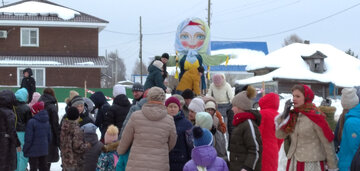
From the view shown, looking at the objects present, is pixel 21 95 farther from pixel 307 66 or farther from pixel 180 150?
pixel 307 66

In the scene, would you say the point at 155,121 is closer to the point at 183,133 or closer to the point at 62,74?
the point at 183,133

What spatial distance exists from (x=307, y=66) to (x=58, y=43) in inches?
899

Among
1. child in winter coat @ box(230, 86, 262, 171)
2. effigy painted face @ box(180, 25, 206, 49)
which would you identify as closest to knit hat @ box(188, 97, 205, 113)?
child in winter coat @ box(230, 86, 262, 171)

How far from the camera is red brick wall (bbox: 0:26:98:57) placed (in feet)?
127

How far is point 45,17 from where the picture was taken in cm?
3916

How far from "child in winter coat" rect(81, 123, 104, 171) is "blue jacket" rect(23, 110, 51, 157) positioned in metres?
1.74

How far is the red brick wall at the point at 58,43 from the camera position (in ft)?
127

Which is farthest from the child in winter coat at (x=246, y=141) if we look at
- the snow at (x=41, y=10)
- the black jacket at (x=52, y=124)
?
the snow at (x=41, y=10)

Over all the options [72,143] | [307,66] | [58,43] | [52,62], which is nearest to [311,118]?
[72,143]

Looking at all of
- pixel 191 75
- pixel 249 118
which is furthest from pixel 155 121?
pixel 191 75

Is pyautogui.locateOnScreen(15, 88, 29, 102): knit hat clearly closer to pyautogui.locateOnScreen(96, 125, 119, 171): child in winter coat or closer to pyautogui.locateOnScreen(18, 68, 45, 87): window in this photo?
pyautogui.locateOnScreen(96, 125, 119, 171): child in winter coat

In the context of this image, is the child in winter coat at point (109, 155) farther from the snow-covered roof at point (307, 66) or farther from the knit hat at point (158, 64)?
the snow-covered roof at point (307, 66)

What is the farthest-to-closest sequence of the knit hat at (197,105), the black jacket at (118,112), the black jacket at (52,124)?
the black jacket at (52,124) → the black jacket at (118,112) → the knit hat at (197,105)

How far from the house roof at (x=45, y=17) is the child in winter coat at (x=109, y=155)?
31359 millimetres
